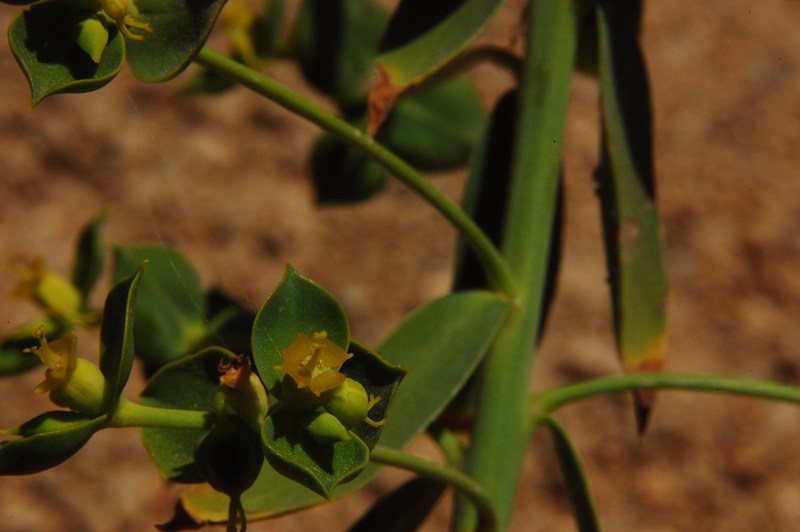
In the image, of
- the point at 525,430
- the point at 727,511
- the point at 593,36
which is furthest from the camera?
the point at 727,511

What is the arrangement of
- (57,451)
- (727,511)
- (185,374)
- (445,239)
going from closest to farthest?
(57,451)
(185,374)
(727,511)
(445,239)

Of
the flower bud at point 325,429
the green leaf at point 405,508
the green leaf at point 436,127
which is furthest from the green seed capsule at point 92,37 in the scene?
the green leaf at point 436,127

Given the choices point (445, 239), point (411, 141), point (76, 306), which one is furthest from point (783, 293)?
point (76, 306)

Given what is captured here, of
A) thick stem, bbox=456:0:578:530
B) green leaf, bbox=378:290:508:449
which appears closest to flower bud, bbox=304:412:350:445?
green leaf, bbox=378:290:508:449

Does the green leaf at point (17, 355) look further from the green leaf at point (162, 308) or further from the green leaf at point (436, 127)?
the green leaf at point (436, 127)

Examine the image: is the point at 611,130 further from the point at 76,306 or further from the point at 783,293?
the point at 783,293
